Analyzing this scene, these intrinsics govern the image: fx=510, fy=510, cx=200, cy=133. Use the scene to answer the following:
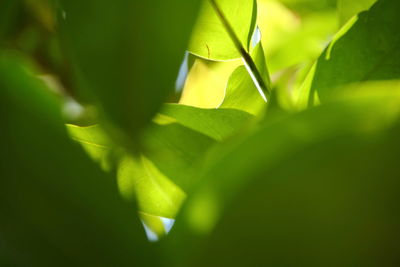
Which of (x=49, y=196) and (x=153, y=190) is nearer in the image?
(x=49, y=196)

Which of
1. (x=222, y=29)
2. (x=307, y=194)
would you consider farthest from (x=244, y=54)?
(x=307, y=194)

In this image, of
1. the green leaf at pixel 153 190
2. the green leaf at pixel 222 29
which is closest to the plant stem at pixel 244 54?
the green leaf at pixel 222 29

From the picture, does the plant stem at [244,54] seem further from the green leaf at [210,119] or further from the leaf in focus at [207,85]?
the leaf in focus at [207,85]

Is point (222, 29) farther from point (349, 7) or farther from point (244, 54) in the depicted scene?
point (349, 7)

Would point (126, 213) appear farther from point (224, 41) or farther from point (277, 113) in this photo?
point (224, 41)

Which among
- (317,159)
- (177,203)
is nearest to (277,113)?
(317,159)

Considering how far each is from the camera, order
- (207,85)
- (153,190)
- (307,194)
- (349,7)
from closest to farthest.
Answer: (307,194) → (153,190) → (349,7) → (207,85)
